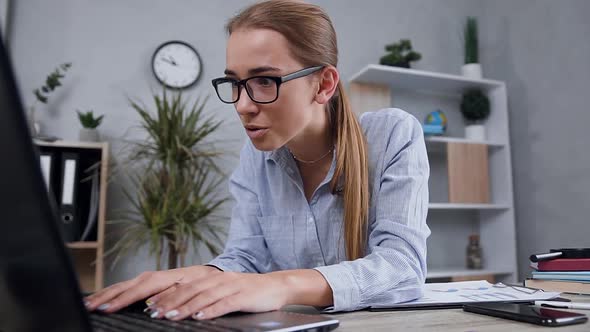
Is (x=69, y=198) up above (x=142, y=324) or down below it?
above

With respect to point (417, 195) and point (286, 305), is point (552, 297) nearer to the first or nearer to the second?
point (417, 195)

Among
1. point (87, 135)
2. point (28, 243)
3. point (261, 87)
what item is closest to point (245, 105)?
point (261, 87)

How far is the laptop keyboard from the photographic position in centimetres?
47

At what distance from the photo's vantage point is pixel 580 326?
552 mm

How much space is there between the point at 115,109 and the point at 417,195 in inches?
80.3

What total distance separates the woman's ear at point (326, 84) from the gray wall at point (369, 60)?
1.67m

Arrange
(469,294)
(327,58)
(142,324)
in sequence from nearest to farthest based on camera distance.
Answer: (142,324) → (469,294) → (327,58)

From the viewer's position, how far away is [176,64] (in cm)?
266

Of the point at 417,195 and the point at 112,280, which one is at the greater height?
the point at 417,195

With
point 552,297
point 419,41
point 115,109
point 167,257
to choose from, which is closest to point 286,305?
point 552,297

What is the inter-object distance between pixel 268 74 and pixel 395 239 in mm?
421

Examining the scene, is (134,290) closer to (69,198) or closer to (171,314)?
(171,314)

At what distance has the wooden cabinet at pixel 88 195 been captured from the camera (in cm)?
208

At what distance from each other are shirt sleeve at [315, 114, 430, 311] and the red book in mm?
307
